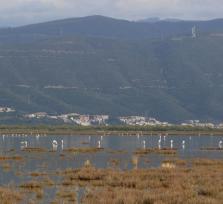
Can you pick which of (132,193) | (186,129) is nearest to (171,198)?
(132,193)

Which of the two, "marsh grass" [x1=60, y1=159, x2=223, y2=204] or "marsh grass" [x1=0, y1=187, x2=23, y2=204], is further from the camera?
"marsh grass" [x1=0, y1=187, x2=23, y2=204]

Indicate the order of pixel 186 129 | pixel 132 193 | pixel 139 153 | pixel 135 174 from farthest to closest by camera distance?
pixel 186 129 → pixel 139 153 → pixel 135 174 → pixel 132 193

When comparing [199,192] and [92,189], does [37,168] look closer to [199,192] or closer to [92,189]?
[92,189]

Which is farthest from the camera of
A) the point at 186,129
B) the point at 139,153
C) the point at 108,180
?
the point at 186,129

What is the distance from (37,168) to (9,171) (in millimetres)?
2964

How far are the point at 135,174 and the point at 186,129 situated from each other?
133 metres

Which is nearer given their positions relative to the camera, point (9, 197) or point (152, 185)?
point (9, 197)

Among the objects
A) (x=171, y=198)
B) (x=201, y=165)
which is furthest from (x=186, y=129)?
(x=171, y=198)

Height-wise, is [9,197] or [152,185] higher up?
[152,185]

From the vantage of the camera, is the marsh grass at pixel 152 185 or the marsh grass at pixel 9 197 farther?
the marsh grass at pixel 9 197

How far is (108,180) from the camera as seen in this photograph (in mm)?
38156

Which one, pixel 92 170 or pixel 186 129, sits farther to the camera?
pixel 186 129

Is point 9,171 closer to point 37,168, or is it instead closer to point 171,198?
point 37,168

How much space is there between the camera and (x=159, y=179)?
38.5 meters
